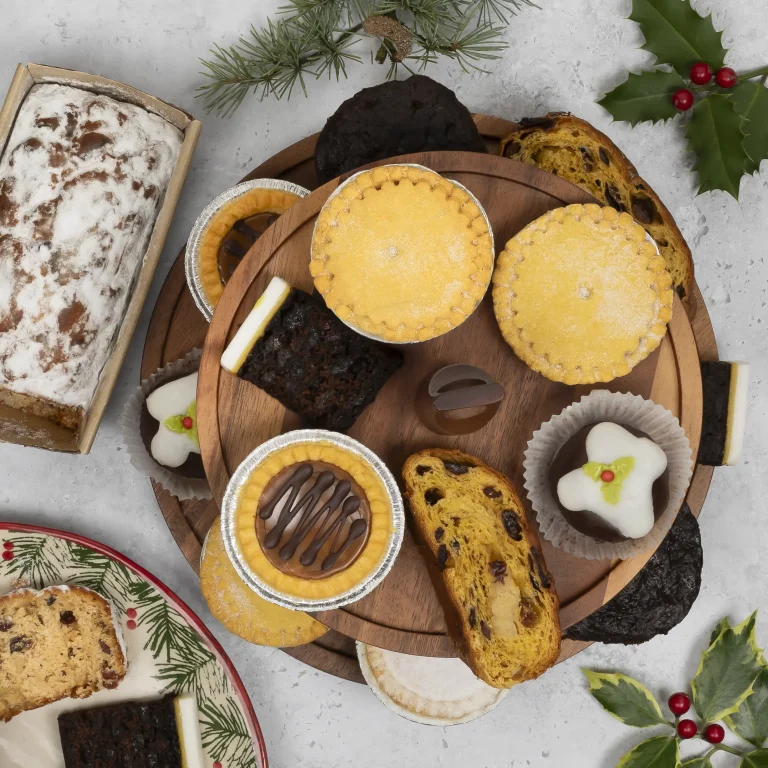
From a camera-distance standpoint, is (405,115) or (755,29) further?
(755,29)

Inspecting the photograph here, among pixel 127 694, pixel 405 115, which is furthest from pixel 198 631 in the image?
pixel 405 115

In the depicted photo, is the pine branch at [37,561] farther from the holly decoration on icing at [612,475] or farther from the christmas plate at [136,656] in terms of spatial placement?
the holly decoration on icing at [612,475]

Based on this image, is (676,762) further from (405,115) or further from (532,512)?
(405,115)

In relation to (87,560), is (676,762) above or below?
below

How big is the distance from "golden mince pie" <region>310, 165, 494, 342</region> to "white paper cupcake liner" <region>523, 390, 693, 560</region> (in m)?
0.41

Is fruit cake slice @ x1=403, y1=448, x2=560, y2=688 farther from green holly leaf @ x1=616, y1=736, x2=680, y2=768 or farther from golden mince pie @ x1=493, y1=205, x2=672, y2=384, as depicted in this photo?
green holly leaf @ x1=616, y1=736, x2=680, y2=768

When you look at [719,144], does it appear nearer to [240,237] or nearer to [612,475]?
[612,475]

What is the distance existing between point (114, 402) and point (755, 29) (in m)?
2.52

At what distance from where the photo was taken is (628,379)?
1.83m

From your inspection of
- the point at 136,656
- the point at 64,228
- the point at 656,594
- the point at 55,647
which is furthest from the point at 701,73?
the point at 55,647

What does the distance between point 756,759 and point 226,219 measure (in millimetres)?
2579

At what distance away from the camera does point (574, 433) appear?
1790 millimetres

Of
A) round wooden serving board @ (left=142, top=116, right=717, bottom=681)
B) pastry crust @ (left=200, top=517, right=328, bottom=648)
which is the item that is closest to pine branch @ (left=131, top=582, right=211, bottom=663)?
pastry crust @ (left=200, top=517, right=328, bottom=648)

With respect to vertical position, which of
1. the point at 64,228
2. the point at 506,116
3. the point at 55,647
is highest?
the point at 506,116
